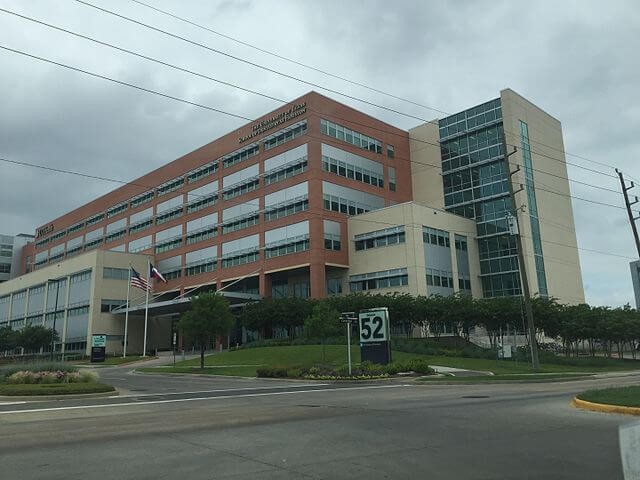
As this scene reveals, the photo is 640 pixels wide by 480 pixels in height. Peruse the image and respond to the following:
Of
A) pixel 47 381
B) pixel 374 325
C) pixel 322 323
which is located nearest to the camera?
pixel 47 381

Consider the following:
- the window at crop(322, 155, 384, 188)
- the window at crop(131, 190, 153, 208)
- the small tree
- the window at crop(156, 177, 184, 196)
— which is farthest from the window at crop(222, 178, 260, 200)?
the small tree

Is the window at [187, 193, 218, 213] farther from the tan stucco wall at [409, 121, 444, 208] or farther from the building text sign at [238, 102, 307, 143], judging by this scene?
the tan stucco wall at [409, 121, 444, 208]

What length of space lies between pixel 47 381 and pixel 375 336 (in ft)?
53.1

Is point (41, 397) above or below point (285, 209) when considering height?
below

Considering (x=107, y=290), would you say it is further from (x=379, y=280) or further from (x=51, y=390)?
(x=51, y=390)

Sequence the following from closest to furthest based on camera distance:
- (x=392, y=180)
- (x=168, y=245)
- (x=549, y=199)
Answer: (x=549, y=199), (x=392, y=180), (x=168, y=245)

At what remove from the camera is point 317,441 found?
9.35 m

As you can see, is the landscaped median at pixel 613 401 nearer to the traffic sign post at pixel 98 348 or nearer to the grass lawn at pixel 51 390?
the grass lawn at pixel 51 390

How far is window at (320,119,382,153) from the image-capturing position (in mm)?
63341

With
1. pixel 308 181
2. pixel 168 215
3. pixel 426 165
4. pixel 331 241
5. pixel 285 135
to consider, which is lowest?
pixel 331 241

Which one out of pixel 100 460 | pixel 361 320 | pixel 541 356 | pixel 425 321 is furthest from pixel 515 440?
pixel 425 321

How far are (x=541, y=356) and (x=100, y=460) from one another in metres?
42.3

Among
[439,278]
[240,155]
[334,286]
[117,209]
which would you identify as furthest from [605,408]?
[117,209]

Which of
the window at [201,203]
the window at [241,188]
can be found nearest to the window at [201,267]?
the window at [201,203]
